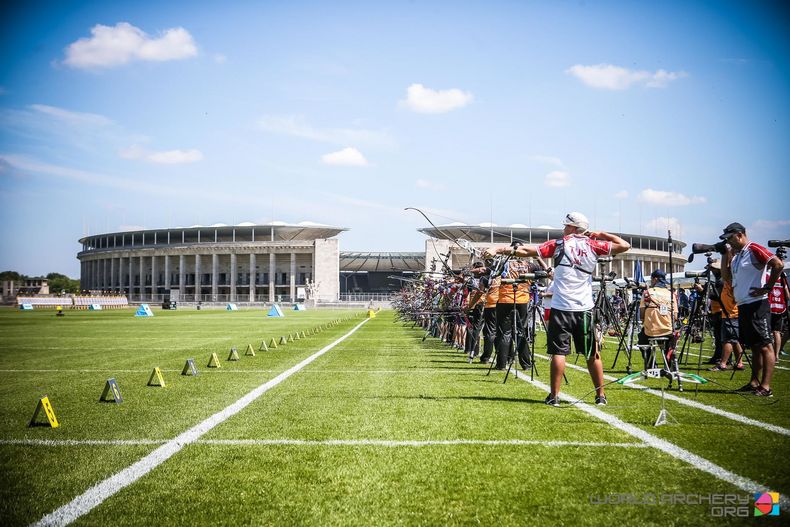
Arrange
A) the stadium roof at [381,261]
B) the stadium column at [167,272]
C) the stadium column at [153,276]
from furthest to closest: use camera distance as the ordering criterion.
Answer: the stadium roof at [381,261]
the stadium column at [153,276]
the stadium column at [167,272]

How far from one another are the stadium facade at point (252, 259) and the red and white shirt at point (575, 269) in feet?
331

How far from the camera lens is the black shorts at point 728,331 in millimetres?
11263

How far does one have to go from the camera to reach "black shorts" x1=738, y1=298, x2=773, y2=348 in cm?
806

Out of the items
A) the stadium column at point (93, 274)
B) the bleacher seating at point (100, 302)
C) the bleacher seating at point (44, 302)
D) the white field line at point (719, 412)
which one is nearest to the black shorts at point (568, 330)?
the white field line at point (719, 412)

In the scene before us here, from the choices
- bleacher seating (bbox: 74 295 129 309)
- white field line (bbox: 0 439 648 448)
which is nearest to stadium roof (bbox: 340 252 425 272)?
bleacher seating (bbox: 74 295 129 309)

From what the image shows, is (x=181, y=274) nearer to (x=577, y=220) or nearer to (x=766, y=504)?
(x=577, y=220)

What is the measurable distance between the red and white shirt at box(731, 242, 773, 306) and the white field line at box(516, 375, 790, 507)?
2914mm

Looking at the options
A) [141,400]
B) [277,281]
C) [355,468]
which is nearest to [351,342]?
[141,400]

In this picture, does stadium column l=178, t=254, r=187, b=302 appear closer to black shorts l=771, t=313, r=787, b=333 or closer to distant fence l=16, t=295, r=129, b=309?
distant fence l=16, t=295, r=129, b=309

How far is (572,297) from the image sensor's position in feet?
24.1

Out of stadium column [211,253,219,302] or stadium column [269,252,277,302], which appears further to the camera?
stadium column [211,253,219,302]

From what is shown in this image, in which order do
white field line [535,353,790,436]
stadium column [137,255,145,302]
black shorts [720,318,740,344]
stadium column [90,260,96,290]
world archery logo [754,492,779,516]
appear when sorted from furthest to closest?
stadium column [90,260,96,290] < stadium column [137,255,145,302] < black shorts [720,318,740,344] < white field line [535,353,790,436] < world archery logo [754,492,779,516]

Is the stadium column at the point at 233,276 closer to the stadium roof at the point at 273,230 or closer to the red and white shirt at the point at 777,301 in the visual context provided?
the stadium roof at the point at 273,230

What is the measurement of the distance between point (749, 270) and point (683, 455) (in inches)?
172
